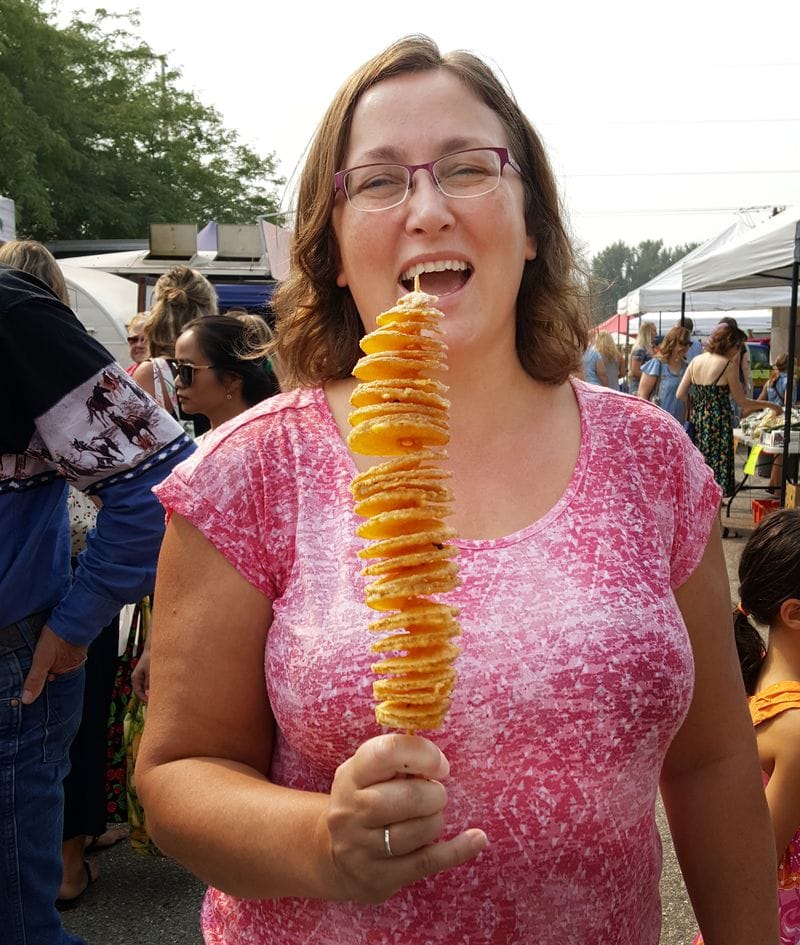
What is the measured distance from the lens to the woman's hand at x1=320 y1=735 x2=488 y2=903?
113 cm

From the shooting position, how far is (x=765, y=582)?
288cm

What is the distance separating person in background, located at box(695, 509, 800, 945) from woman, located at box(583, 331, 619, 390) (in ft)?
31.1

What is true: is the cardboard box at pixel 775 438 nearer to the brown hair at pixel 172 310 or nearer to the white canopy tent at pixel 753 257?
the white canopy tent at pixel 753 257

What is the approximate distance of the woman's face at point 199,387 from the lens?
15.4ft

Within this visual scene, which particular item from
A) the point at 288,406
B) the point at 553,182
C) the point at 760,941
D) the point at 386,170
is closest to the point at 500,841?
the point at 760,941

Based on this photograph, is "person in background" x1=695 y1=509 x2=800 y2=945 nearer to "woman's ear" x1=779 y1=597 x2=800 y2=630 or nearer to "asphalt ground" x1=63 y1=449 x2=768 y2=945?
"woman's ear" x1=779 y1=597 x2=800 y2=630

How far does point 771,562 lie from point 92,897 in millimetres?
3068

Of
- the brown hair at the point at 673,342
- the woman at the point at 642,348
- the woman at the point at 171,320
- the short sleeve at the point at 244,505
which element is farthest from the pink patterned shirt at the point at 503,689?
the woman at the point at 642,348

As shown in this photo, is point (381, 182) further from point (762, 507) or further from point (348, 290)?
point (762, 507)

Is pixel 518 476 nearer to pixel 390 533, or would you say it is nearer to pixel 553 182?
pixel 390 533

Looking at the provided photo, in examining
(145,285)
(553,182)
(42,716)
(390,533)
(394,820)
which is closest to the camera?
(394,820)

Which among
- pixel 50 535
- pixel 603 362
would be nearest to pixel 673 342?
pixel 603 362

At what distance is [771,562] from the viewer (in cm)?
288

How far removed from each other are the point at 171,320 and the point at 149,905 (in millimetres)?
3550
